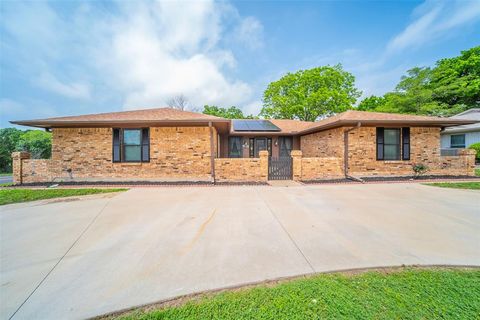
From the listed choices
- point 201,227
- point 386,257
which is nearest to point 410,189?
point 386,257

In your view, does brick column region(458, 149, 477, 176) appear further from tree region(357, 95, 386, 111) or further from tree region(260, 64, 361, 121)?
tree region(357, 95, 386, 111)

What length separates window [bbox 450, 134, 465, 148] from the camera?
55.2ft

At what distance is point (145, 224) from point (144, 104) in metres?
26.9

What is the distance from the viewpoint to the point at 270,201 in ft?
18.8

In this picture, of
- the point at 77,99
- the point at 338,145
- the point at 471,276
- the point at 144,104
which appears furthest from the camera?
the point at 144,104

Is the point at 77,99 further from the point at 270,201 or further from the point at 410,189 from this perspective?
the point at 410,189

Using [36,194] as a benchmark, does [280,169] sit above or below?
above

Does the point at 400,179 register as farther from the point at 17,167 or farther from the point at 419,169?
the point at 17,167

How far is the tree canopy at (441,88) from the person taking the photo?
21.2m

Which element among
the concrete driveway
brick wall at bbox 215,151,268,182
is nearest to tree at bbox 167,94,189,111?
brick wall at bbox 215,151,268,182

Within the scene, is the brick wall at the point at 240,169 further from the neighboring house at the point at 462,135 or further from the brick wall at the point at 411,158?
the neighboring house at the point at 462,135

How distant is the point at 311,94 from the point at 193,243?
27.7m

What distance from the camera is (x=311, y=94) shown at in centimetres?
2664

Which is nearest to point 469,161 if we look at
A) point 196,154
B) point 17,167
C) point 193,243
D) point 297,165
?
point 297,165
